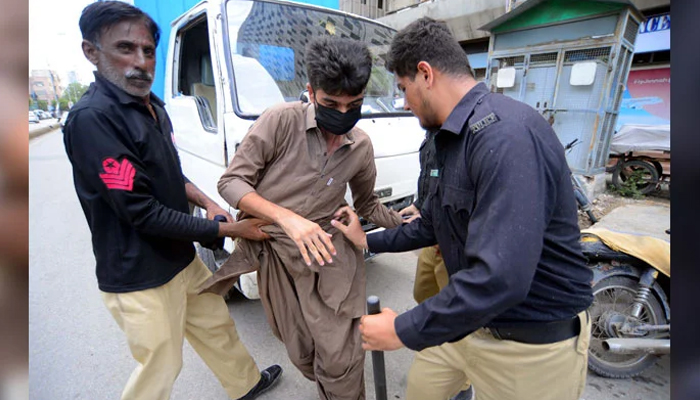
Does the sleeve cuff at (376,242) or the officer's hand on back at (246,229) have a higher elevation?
the officer's hand on back at (246,229)

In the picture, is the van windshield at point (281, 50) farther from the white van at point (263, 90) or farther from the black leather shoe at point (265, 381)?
the black leather shoe at point (265, 381)

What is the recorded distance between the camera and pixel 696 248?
662mm

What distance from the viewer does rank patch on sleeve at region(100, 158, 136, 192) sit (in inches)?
50.3

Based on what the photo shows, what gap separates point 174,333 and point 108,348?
4.75 feet

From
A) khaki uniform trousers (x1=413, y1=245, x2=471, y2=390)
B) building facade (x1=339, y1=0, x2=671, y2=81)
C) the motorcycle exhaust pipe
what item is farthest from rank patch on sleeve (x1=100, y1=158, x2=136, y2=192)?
building facade (x1=339, y1=0, x2=671, y2=81)

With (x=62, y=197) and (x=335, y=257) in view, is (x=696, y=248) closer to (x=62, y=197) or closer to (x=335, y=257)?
(x=335, y=257)

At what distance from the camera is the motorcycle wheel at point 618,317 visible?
7.14ft

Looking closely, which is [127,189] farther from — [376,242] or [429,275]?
[429,275]

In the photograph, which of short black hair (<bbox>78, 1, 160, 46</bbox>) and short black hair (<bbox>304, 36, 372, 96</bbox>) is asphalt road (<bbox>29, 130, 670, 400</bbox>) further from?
short black hair (<bbox>304, 36, 372, 96</bbox>)

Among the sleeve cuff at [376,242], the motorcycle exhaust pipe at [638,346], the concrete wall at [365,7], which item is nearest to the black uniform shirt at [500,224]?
the sleeve cuff at [376,242]

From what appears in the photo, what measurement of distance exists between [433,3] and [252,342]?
1145cm

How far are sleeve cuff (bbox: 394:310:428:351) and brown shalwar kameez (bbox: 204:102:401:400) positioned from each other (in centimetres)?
63

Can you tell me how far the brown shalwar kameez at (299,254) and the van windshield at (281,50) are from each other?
97cm

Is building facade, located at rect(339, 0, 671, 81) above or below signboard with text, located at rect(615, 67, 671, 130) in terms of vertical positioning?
above
